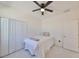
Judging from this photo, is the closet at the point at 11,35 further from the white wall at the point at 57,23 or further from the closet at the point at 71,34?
the closet at the point at 71,34

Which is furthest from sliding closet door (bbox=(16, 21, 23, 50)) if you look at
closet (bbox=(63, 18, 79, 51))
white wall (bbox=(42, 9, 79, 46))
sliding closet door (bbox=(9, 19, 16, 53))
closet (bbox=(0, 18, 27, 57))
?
closet (bbox=(63, 18, 79, 51))

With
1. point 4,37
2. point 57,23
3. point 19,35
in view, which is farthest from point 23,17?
point 57,23

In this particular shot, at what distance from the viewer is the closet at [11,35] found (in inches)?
131

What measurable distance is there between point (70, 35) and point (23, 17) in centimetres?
297

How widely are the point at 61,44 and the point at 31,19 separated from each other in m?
2.69

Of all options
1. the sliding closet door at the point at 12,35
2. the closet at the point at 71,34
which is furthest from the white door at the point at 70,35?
the sliding closet door at the point at 12,35

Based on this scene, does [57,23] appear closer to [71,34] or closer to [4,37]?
[71,34]

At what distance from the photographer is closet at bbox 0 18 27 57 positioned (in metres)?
3.32

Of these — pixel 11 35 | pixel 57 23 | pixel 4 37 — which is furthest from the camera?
pixel 57 23

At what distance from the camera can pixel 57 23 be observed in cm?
554

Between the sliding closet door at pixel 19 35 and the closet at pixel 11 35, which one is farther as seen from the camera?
the sliding closet door at pixel 19 35

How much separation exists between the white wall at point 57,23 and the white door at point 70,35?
32cm

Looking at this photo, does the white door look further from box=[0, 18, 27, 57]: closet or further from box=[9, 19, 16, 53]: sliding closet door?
box=[9, 19, 16, 53]: sliding closet door

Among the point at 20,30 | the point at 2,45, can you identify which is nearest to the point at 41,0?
the point at 20,30
